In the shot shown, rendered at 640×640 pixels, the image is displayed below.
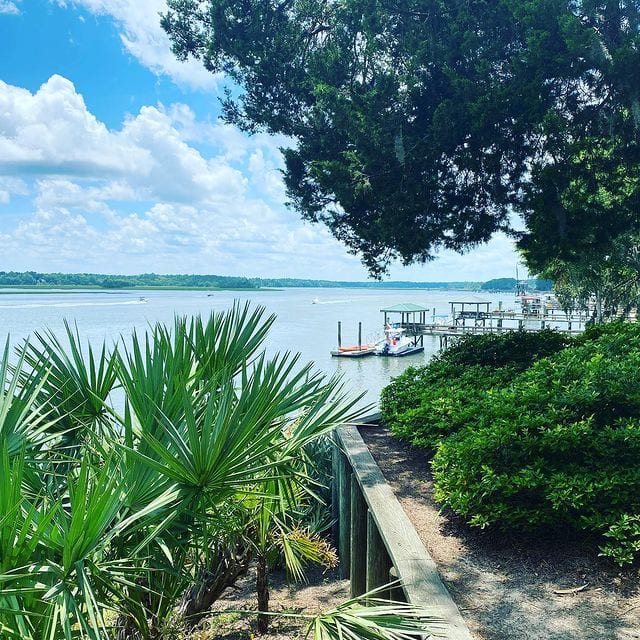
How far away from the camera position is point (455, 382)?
7.16m

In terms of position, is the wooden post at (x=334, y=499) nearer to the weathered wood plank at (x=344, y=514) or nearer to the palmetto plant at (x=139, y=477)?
the weathered wood plank at (x=344, y=514)

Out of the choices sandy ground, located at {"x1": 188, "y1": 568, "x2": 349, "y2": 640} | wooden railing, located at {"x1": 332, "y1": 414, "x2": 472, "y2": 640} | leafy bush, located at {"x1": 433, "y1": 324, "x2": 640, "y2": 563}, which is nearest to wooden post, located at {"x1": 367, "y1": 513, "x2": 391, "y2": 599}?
wooden railing, located at {"x1": 332, "y1": 414, "x2": 472, "y2": 640}

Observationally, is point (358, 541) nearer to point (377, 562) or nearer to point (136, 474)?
point (377, 562)

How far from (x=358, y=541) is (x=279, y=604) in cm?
140

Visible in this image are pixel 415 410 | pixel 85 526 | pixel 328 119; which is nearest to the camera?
pixel 85 526

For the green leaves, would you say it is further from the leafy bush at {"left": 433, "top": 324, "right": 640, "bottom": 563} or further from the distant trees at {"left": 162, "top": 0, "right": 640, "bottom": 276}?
the distant trees at {"left": 162, "top": 0, "right": 640, "bottom": 276}

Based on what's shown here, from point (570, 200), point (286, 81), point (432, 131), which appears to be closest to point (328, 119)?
point (286, 81)

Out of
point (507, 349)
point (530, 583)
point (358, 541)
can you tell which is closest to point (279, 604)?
point (358, 541)

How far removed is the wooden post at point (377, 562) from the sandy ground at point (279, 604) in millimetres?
1087

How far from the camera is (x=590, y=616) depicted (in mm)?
3076

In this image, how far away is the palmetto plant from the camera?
6.90 ft

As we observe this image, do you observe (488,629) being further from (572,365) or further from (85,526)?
(572,365)

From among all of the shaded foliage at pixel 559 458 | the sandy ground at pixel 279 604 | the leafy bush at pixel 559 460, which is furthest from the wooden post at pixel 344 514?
the leafy bush at pixel 559 460

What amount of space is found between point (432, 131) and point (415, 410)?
15.7ft
